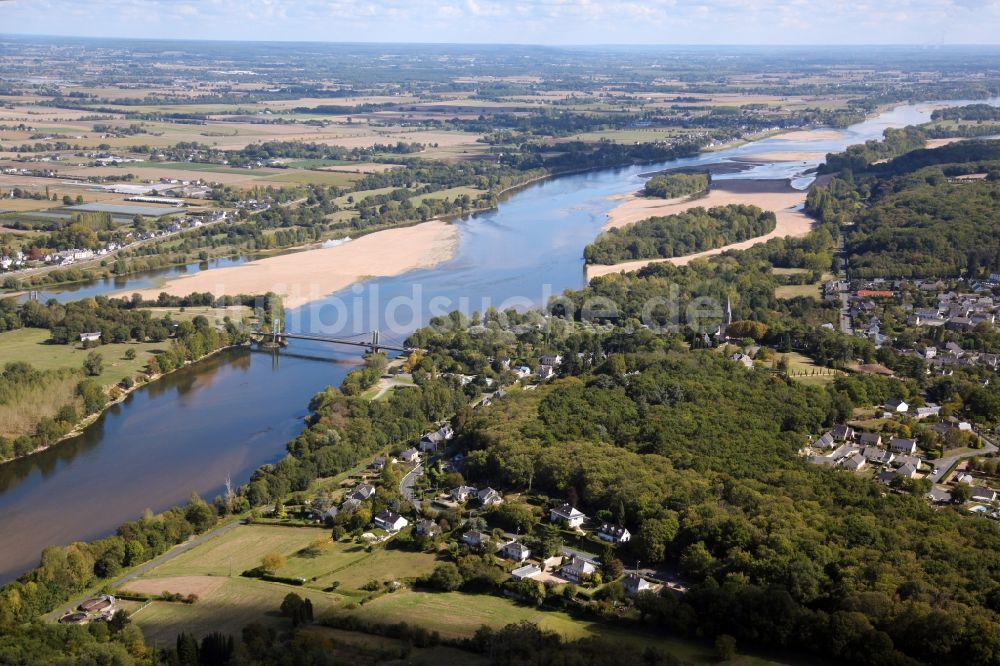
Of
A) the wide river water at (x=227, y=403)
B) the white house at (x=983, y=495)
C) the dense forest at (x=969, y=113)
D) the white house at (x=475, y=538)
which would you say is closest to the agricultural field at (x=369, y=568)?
the white house at (x=475, y=538)

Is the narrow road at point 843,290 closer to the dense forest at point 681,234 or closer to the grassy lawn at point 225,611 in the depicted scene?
the dense forest at point 681,234

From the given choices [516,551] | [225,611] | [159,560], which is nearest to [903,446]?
[516,551]

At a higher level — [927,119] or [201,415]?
[927,119]

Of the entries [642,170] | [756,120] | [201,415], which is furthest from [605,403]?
[756,120]

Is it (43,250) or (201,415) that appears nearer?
(201,415)

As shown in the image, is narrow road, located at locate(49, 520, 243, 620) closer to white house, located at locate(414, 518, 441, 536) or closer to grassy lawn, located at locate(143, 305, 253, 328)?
white house, located at locate(414, 518, 441, 536)

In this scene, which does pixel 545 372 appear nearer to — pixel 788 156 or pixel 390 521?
pixel 390 521

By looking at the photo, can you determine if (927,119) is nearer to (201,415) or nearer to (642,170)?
(642,170)
